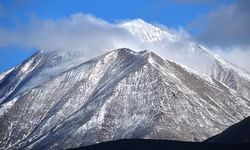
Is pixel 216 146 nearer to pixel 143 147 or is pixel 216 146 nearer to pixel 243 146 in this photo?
pixel 243 146

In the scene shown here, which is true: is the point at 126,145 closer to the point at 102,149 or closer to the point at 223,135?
the point at 102,149

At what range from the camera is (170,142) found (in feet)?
502

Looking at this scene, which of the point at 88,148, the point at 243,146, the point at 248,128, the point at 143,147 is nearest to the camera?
the point at 243,146

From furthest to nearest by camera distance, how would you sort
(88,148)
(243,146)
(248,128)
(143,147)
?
(248,128) < (88,148) < (143,147) < (243,146)

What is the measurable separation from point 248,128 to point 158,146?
38495 millimetres

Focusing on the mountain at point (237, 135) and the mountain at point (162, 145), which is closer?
the mountain at point (162, 145)

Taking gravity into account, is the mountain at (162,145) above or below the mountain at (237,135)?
below

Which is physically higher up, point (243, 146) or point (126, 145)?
point (126, 145)

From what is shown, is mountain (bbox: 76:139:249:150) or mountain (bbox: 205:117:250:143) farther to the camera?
mountain (bbox: 205:117:250:143)

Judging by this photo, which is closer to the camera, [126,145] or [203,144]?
[203,144]

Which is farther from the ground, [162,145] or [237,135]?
[237,135]

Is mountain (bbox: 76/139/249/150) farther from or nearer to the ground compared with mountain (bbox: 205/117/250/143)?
nearer to the ground

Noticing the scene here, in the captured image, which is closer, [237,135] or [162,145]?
[162,145]

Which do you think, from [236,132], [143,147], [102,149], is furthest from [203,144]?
[236,132]
